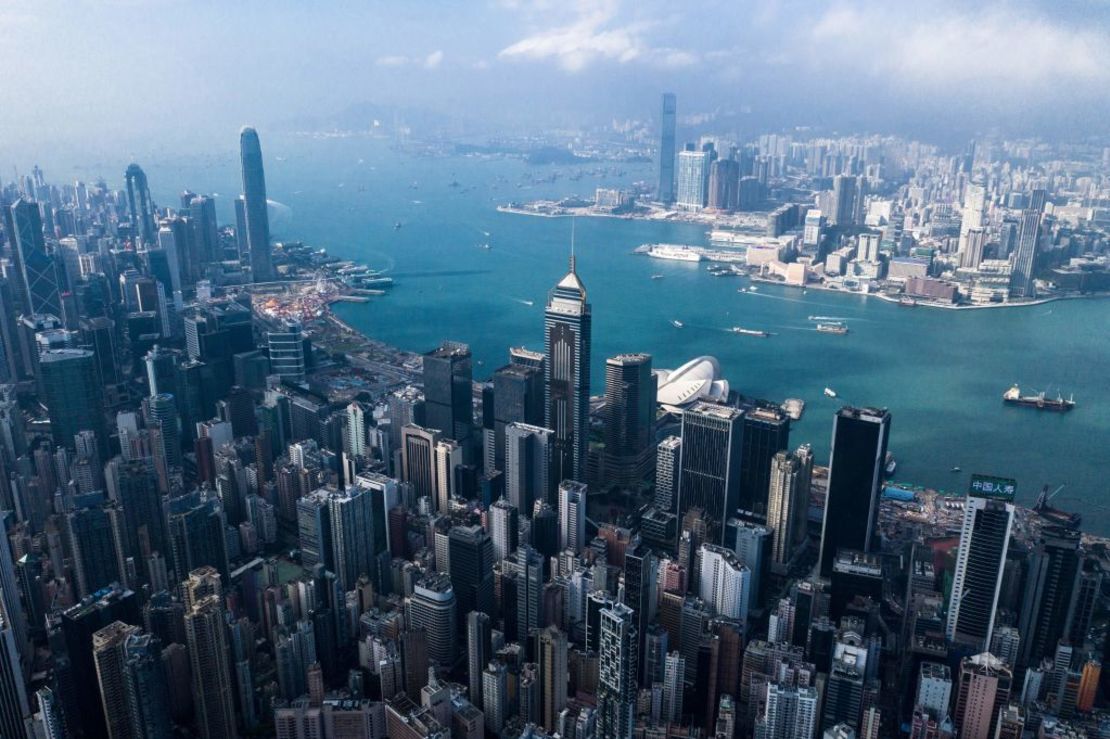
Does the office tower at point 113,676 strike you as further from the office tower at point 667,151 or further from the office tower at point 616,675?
the office tower at point 667,151

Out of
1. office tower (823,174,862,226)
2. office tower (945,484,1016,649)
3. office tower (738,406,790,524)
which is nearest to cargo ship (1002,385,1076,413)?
office tower (738,406,790,524)

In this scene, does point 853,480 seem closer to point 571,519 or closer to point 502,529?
point 571,519

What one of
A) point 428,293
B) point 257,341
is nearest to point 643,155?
point 428,293

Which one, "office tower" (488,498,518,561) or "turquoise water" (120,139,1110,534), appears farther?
"turquoise water" (120,139,1110,534)

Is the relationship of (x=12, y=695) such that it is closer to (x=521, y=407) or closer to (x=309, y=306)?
(x=521, y=407)

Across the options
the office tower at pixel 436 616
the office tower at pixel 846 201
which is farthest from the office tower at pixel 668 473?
the office tower at pixel 846 201

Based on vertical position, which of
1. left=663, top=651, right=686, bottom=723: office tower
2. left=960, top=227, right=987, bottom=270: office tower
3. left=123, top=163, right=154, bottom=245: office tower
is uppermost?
left=123, top=163, right=154, bottom=245: office tower

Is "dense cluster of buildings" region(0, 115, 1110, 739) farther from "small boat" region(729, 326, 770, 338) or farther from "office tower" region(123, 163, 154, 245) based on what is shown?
"office tower" region(123, 163, 154, 245)
